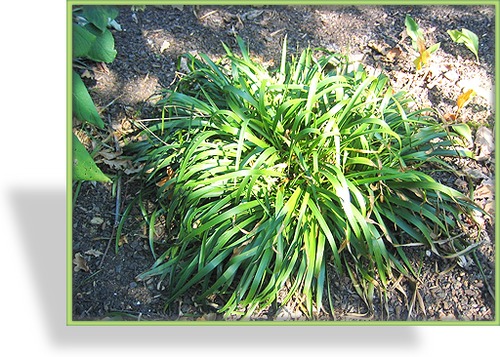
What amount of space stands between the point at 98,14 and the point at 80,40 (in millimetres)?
210

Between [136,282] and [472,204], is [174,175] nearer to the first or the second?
[136,282]

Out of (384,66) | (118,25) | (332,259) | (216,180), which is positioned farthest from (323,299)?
(118,25)

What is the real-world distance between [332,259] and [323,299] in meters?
0.16

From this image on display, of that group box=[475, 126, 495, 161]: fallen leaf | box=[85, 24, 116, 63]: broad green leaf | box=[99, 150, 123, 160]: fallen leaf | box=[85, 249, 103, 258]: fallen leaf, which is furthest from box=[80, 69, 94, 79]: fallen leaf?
box=[475, 126, 495, 161]: fallen leaf

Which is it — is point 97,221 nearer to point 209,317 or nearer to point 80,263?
point 80,263

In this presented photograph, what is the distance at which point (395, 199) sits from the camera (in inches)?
92.7

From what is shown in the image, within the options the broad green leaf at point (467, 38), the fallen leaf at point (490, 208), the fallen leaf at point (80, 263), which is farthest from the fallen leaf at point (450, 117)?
the fallen leaf at point (80, 263)

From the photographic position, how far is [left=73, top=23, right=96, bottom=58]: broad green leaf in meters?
1.92

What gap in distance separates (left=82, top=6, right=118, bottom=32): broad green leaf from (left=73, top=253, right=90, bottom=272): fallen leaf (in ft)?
2.83

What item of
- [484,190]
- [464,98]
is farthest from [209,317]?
[464,98]

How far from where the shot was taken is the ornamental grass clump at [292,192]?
221 cm

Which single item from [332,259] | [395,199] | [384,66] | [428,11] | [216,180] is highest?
[428,11]

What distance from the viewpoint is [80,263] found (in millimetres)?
2203

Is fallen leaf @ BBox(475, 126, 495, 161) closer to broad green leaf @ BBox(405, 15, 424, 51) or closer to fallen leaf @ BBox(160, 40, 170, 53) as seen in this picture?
broad green leaf @ BBox(405, 15, 424, 51)
